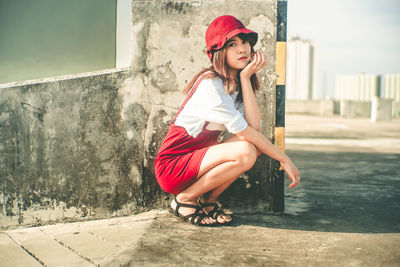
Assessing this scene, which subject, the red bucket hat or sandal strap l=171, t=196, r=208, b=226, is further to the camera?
sandal strap l=171, t=196, r=208, b=226

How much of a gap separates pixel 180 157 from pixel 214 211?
42cm

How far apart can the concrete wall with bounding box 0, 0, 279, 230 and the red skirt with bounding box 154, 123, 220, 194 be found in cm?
22

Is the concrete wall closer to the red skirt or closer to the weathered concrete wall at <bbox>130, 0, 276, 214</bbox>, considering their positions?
the weathered concrete wall at <bbox>130, 0, 276, 214</bbox>

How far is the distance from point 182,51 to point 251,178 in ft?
3.17

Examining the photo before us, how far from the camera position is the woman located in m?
Answer: 2.13

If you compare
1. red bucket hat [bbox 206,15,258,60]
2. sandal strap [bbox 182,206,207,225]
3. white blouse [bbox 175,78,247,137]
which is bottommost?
sandal strap [bbox 182,206,207,225]

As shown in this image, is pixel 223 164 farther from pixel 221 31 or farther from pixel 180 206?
pixel 221 31

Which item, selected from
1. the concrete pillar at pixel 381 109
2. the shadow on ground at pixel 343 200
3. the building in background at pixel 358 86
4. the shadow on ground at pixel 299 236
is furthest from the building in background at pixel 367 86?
the shadow on ground at pixel 299 236

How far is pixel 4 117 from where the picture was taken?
7.88 ft

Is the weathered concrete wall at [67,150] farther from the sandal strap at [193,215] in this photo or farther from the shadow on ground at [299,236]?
the shadow on ground at [299,236]

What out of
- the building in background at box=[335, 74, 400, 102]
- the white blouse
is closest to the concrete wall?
the white blouse

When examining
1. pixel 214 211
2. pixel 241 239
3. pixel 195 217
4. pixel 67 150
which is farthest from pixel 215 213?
pixel 67 150

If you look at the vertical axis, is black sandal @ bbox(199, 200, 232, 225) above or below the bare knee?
below

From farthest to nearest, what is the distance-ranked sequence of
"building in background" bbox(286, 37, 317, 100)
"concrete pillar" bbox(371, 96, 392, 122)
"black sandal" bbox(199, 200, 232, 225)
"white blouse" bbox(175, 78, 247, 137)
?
"building in background" bbox(286, 37, 317, 100), "concrete pillar" bbox(371, 96, 392, 122), "black sandal" bbox(199, 200, 232, 225), "white blouse" bbox(175, 78, 247, 137)
